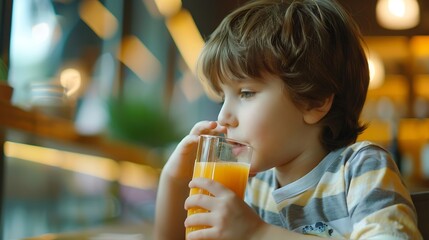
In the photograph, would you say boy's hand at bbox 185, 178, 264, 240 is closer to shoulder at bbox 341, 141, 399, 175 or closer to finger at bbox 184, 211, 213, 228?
finger at bbox 184, 211, 213, 228

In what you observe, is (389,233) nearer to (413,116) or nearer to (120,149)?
(120,149)

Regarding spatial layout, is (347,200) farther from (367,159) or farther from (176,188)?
(176,188)

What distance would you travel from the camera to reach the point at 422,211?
91 centimetres

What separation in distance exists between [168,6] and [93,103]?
0.70m

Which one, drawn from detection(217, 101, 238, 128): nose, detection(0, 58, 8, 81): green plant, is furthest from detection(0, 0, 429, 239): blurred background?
detection(217, 101, 238, 128): nose

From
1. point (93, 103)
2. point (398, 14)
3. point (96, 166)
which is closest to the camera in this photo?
point (93, 103)

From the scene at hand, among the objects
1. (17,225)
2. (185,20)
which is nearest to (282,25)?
(17,225)

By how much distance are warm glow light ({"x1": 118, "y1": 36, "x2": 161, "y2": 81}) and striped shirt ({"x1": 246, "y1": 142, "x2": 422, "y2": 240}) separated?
1.75 meters

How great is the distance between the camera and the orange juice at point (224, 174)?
75 cm

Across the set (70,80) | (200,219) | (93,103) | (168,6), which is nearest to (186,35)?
(168,6)

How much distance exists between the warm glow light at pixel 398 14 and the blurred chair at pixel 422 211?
321 cm

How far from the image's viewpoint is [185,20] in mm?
2680

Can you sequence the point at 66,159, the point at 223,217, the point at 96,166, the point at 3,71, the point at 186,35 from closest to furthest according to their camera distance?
the point at 223,217 < the point at 3,71 < the point at 66,159 < the point at 96,166 < the point at 186,35

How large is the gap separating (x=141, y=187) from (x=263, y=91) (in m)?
1.84
